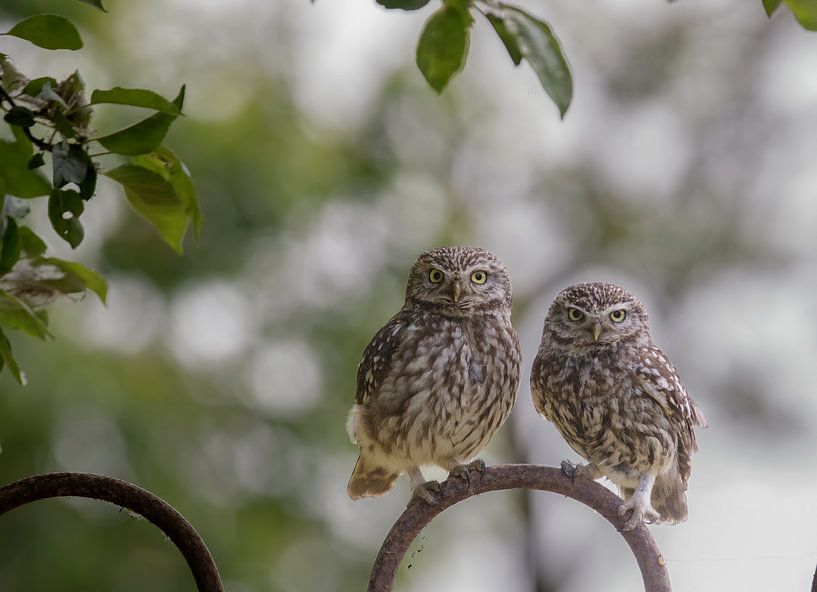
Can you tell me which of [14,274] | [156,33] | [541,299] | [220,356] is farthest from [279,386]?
[14,274]

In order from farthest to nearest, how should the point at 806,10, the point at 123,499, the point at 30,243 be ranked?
1. the point at 123,499
2. the point at 30,243
3. the point at 806,10

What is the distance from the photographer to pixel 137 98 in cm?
141

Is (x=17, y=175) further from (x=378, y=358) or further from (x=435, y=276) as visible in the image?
(x=435, y=276)

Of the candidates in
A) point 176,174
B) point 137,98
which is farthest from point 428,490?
point 137,98

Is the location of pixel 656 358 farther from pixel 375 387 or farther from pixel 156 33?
pixel 156 33

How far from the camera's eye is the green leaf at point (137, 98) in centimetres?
138

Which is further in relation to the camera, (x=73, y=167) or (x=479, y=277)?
(x=479, y=277)

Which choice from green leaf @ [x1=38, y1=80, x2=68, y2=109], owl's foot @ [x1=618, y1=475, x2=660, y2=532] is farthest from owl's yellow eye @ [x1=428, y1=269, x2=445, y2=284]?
green leaf @ [x1=38, y1=80, x2=68, y2=109]

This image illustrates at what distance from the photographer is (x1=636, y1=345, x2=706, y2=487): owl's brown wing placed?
2646 millimetres

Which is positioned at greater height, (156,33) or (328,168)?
(156,33)

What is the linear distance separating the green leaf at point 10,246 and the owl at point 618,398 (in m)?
1.42

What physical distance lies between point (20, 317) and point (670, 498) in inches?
71.4

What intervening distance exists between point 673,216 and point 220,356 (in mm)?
3170

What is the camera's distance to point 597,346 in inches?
111
